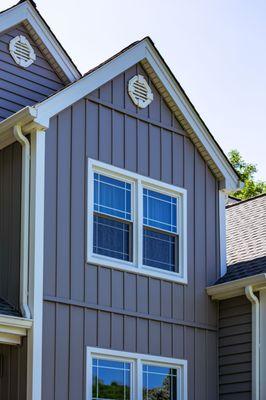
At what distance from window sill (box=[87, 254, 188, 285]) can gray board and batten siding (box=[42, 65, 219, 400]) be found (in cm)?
7

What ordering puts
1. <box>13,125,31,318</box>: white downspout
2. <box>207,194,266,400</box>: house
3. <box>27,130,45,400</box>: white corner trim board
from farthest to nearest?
<box>207,194,266,400</box>: house
<box>13,125,31,318</box>: white downspout
<box>27,130,45,400</box>: white corner trim board

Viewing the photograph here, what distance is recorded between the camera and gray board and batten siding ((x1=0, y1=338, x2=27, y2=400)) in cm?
1088

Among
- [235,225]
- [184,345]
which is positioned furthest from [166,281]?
[235,225]

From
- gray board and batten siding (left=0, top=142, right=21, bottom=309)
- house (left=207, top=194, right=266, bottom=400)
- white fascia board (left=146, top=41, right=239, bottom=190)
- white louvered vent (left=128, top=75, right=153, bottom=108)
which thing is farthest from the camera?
white fascia board (left=146, top=41, right=239, bottom=190)

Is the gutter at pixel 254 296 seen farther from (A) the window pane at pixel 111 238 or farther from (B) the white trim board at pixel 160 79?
(B) the white trim board at pixel 160 79

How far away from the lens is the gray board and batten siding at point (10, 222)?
11469mm

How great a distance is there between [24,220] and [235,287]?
3.58 metres

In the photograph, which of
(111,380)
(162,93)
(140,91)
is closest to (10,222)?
(111,380)

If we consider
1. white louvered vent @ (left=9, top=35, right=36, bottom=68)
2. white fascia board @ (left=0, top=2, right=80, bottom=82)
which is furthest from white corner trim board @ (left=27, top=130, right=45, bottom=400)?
white fascia board @ (left=0, top=2, right=80, bottom=82)

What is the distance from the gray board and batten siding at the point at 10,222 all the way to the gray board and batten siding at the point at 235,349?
375 centimetres

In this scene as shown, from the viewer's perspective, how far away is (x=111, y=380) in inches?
471

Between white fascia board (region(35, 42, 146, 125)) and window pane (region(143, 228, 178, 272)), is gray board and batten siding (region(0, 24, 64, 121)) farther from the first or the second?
window pane (region(143, 228, 178, 272))

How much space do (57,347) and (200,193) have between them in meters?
3.99

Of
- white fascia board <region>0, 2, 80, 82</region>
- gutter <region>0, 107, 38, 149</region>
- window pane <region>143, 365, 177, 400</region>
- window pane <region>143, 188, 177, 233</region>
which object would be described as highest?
white fascia board <region>0, 2, 80, 82</region>
